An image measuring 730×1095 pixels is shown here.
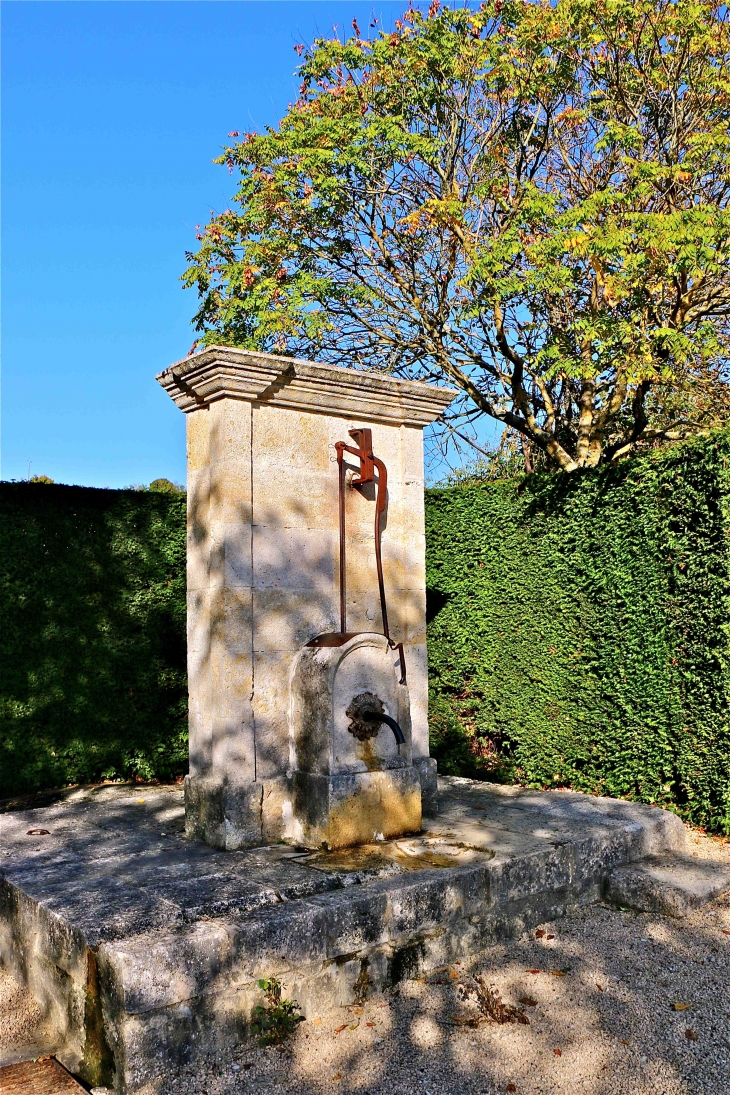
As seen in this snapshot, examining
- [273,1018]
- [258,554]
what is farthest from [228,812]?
[258,554]

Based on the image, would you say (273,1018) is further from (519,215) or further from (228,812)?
(519,215)

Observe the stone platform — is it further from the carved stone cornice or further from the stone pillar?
the carved stone cornice

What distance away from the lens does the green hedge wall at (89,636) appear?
261 inches

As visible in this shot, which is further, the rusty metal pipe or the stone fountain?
the rusty metal pipe

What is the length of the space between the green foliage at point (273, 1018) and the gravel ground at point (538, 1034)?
46 millimetres

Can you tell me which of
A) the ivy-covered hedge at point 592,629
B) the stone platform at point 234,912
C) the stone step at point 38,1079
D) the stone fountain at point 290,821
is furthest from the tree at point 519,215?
the stone step at point 38,1079

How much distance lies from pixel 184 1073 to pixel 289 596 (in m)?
2.32

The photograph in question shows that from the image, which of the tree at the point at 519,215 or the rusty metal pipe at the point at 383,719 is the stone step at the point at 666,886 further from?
the tree at the point at 519,215

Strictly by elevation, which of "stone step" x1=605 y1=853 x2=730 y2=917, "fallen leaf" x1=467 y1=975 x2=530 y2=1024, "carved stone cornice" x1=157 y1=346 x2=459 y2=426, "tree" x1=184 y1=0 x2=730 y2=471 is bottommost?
"fallen leaf" x1=467 y1=975 x2=530 y2=1024

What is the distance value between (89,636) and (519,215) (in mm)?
5076

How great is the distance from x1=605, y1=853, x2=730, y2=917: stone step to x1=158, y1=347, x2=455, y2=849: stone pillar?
1.20 metres

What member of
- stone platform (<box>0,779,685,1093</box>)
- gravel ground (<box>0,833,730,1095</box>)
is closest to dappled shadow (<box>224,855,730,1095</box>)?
gravel ground (<box>0,833,730,1095</box>)

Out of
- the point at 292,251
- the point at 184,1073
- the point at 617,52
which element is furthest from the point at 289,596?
the point at 617,52

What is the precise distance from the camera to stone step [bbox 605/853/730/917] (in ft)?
14.1
